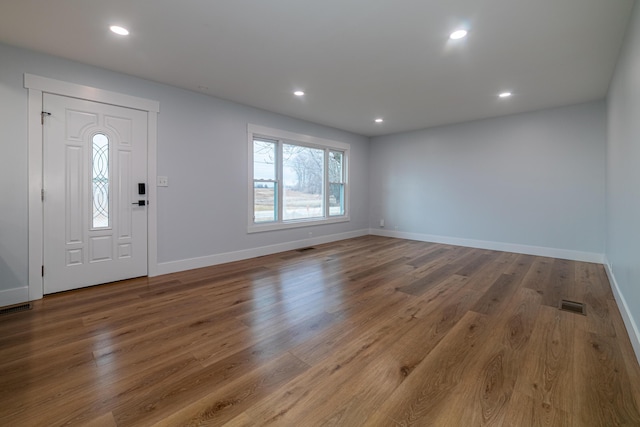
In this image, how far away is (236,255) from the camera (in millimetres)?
4609

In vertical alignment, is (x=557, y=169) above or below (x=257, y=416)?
above

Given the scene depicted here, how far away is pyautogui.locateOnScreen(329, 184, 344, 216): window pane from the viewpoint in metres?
6.58

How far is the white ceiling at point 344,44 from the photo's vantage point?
223 centimetres

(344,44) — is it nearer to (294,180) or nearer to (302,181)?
(294,180)

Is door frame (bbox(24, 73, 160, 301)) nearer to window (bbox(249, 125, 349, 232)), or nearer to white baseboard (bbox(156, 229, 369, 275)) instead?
white baseboard (bbox(156, 229, 369, 275))

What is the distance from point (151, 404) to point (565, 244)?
19.7ft

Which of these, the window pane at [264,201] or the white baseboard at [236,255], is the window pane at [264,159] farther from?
the white baseboard at [236,255]

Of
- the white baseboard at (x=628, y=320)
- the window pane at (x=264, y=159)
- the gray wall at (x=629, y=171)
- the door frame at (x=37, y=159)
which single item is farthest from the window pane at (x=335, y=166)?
the white baseboard at (x=628, y=320)

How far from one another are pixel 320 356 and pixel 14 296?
3244 mm

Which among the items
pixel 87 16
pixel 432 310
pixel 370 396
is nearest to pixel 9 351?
pixel 370 396

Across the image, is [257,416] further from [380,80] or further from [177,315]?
[380,80]

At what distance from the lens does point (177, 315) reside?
2.55m

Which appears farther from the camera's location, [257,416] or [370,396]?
[370,396]

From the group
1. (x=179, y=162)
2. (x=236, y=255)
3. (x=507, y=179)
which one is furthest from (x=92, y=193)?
(x=507, y=179)
